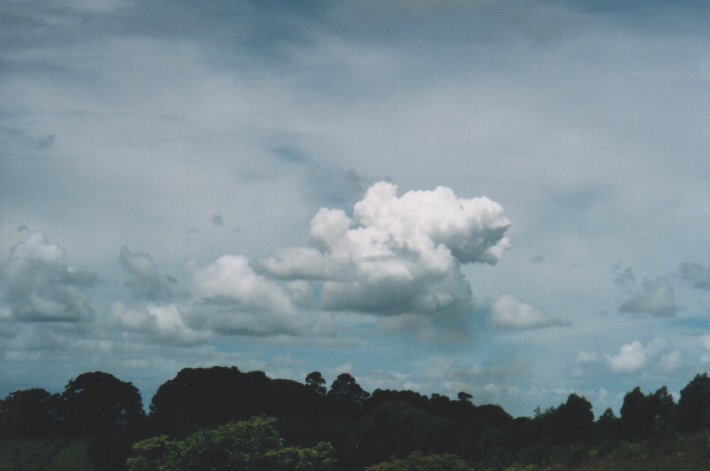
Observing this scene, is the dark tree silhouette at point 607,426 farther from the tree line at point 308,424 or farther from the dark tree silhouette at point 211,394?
the dark tree silhouette at point 211,394

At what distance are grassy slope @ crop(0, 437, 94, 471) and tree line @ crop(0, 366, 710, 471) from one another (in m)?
3.04

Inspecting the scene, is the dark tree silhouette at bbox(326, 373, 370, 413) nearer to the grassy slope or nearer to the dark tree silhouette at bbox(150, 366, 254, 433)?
the dark tree silhouette at bbox(150, 366, 254, 433)

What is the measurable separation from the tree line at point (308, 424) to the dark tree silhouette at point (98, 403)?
112 millimetres

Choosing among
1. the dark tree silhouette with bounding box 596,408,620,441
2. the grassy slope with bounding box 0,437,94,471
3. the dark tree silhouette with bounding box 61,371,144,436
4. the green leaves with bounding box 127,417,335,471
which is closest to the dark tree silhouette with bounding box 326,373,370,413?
the dark tree silhouette with bounding box 61,371,144,436

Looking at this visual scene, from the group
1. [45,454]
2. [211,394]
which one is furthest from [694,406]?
[211,394]

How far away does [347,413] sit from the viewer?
104125mm

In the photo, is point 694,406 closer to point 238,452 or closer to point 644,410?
point 644,410

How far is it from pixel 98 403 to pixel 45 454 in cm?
1124

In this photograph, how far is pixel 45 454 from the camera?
82312mm

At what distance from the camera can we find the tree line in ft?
112

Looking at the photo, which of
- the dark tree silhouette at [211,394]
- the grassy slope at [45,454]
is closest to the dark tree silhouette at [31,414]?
the grassy slope at [45,454]

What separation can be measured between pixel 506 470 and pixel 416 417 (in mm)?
18455

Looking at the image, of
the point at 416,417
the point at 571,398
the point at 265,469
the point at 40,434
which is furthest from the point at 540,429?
the point at 40,434

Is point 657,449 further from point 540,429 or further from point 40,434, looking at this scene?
point 40,434
